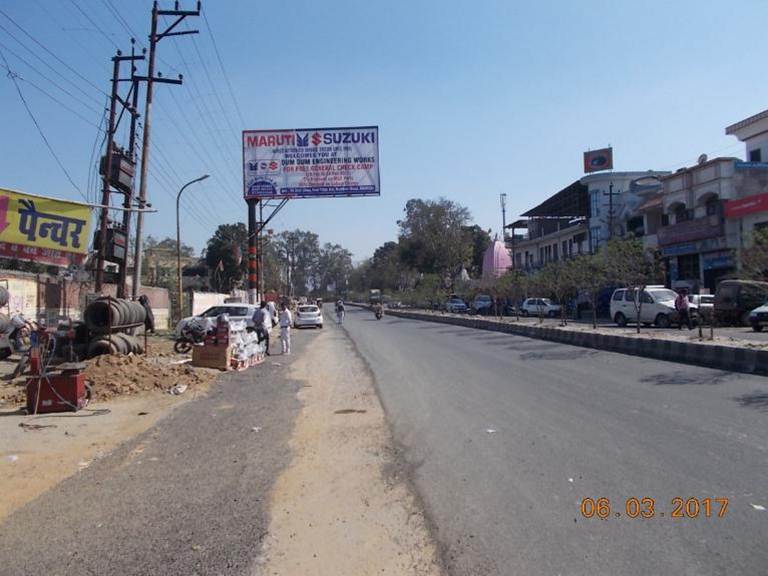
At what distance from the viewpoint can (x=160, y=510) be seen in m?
5.50

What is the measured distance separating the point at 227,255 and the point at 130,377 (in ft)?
191

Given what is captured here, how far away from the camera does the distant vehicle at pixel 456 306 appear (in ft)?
206

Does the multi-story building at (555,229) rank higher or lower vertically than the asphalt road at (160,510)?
higher

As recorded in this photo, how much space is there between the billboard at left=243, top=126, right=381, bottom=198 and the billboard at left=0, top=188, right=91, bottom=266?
19767 mm

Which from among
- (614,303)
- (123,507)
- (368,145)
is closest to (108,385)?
(123,507)

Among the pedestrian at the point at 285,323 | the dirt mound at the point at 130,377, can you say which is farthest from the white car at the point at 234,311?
the dirt mound at the point at 130,377

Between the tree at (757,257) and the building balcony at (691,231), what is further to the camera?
the building balcony at (691,231)

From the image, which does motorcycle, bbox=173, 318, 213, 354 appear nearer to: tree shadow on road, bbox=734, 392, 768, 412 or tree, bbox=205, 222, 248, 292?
tree shadow on road, bbox=734, 392, 768, 412

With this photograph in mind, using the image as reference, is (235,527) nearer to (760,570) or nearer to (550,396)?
(760,570)

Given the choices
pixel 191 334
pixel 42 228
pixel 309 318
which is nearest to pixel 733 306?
pixel 191 334

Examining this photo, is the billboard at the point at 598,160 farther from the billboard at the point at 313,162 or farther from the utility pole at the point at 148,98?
the utility pole at the point at 148,98

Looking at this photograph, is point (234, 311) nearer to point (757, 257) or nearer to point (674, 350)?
point (674, 350)

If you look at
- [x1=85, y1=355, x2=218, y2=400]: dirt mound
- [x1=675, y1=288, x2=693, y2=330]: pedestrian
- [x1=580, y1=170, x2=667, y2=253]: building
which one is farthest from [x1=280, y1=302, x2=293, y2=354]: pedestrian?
[x1=580, y1=170, x2=667, y2=253]: building
